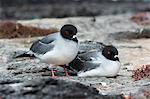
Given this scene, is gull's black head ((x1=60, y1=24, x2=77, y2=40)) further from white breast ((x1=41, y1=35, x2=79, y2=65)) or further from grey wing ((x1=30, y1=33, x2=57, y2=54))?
grey wing ((x1=30, y1=33, x2=57, y2=54))

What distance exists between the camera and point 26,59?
10055 mm

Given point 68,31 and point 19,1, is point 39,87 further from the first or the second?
point 19,1

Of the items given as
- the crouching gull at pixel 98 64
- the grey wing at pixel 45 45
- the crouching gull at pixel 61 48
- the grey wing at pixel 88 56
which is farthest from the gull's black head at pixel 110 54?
the grey wing at pixel 45 45

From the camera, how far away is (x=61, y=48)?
8047 millimetres

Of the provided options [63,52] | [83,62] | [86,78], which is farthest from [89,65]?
[63,52]

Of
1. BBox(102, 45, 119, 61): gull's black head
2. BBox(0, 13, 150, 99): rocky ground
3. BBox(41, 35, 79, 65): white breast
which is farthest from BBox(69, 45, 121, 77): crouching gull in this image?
BBox(41, 35, 79, 65): white breast

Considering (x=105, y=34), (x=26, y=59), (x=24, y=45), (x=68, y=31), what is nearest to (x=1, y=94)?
(x=68, y=31)

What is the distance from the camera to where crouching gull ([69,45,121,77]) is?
838 centimetres

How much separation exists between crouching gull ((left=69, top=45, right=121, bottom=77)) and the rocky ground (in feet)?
0.44

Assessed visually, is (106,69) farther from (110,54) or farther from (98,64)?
(110,54)

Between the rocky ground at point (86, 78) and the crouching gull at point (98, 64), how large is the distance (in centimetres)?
13

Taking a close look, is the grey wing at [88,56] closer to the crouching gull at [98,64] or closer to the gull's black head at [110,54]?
the crouching gull at [98,64]

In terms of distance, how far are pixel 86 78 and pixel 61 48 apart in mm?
683

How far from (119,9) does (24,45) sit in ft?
40.6
